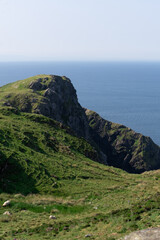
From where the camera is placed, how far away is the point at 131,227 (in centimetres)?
1966

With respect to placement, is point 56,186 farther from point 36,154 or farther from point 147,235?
point 147,235

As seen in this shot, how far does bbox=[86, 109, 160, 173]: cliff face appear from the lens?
390 ft

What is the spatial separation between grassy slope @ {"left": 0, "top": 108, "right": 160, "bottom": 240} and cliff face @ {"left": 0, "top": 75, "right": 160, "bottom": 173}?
22645 mm

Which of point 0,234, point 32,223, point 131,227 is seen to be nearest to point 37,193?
point 32,223

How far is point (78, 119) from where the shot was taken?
107 m

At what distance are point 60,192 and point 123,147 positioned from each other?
91.4 m

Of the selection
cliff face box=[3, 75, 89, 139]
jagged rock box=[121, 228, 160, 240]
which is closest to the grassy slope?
jagged rock box=[121, 228, 160, 240]

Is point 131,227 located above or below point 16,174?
above

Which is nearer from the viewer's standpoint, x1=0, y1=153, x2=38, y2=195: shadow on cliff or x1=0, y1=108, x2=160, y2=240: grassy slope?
x1=0, y1=108, x2=160, y2=240: grassy slope

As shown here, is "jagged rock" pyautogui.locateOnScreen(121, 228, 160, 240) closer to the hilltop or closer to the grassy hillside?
the hilltop

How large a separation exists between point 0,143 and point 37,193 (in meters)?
13.6

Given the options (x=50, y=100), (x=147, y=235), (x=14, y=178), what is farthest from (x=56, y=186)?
(x=50, y=100)

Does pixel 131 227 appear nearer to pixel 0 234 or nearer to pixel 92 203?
pixel 0 234

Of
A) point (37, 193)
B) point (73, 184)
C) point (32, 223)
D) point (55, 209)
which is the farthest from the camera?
point (73, 184)
